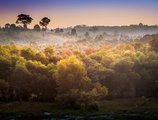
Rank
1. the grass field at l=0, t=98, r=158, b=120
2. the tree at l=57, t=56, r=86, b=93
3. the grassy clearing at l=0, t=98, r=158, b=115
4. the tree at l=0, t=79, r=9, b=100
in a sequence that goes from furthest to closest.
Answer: the tree at l=0, t=79, r=9, b=100 → the tree at l=57, t=56, r=86, b=93 → the grassy clearing at l=0, t=98, r=158, b=115 → the grass field at l=0, t=98, r=158, b=120

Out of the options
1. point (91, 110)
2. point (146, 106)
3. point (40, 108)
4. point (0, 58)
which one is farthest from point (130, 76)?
point (0, 58)

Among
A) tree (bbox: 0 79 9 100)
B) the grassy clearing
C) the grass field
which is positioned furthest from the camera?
tree (bbox: 0 79 9 100)

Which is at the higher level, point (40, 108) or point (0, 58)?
point (0, 58)

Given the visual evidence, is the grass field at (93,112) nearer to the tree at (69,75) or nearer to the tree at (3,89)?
the tree at (3,89)

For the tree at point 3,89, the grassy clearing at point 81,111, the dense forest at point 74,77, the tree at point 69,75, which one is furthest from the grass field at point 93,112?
the tree at point 69,75

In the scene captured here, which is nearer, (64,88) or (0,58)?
(64,88)

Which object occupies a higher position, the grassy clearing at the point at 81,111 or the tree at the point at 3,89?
the tree at the point at 3,89

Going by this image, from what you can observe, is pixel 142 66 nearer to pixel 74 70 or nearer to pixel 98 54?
pixel 98 54

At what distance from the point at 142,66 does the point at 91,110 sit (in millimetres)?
27997

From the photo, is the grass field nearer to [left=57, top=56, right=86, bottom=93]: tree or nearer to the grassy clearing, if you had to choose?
the grassy clearing

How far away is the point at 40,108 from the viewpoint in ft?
286

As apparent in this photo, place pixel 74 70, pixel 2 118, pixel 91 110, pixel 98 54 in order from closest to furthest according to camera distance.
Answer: pixel 2 118, pixel 91 110, pixel 74 70, pixel 98 54

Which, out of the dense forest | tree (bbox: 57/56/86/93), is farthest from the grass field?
tree (bbox: 57/56/86/93)

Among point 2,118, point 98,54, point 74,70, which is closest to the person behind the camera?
point 2,118
